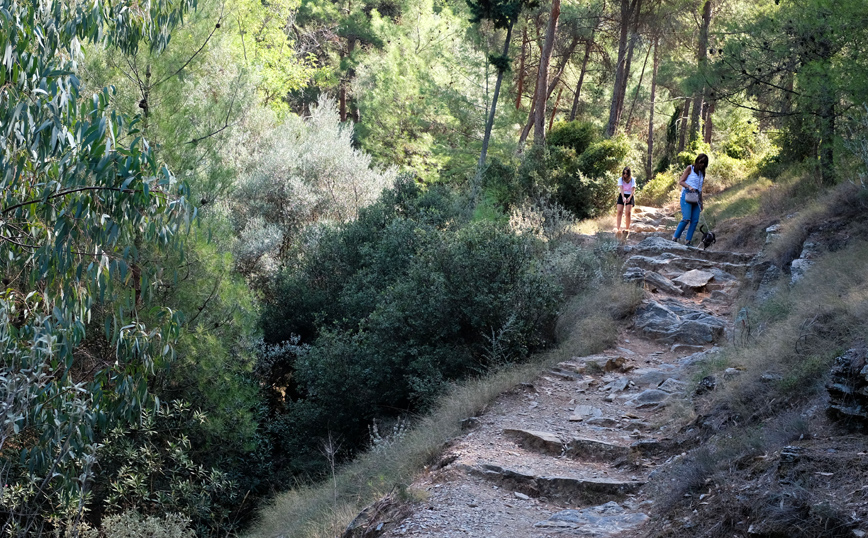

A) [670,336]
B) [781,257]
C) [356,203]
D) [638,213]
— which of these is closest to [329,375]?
[670,336]

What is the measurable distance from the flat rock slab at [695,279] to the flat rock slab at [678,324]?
46.7 inches

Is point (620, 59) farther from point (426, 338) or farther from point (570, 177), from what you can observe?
point (426, 338)

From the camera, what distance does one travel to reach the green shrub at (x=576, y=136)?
62.5ft

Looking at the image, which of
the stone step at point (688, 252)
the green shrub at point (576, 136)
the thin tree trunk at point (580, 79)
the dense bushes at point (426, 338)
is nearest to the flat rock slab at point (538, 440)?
the dense bushes at point (426, 338)

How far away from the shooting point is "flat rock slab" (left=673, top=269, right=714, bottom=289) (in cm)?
1059

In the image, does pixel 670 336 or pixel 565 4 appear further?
pixel 565 4

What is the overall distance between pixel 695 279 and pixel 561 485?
6.65m

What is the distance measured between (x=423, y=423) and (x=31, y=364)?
3907 mm

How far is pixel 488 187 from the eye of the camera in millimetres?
19125

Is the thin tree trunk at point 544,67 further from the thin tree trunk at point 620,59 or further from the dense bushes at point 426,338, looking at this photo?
the dense bushes at point 426,338

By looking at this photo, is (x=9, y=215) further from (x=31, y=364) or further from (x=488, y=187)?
(x=488, y=187)

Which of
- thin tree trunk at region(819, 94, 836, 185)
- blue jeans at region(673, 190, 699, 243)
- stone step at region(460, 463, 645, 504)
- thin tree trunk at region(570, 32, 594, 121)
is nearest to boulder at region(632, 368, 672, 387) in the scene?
stone step at region(460, 463, 645, 504)

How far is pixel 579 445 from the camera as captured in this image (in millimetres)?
5816

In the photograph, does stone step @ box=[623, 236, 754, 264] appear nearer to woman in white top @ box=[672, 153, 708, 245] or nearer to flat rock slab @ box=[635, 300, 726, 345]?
woman in white top @ box=[672, 153, 708, 245]
